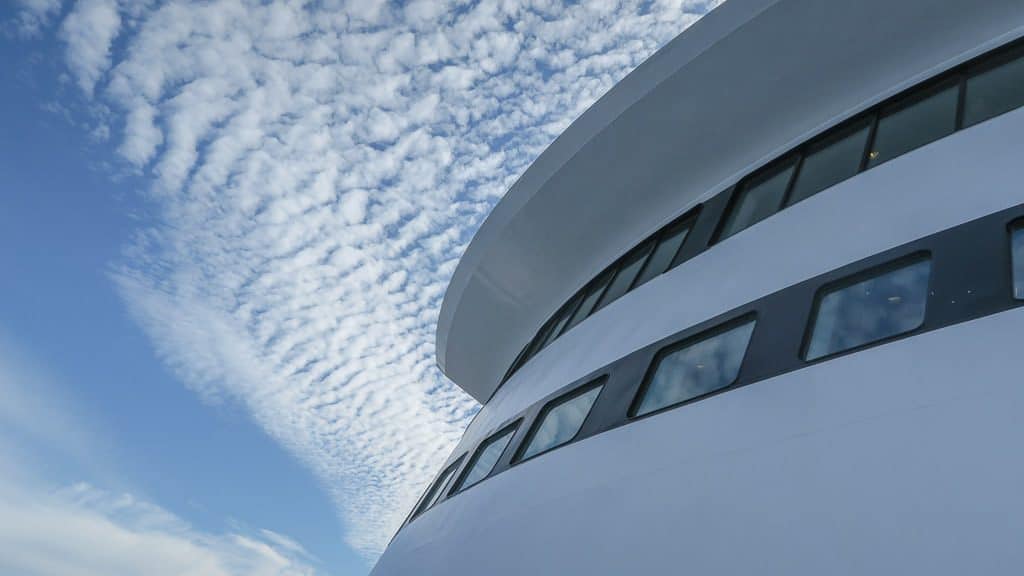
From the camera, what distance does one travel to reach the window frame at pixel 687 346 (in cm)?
489

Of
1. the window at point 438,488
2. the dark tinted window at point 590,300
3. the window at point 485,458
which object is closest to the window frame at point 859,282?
the window at point 485,458

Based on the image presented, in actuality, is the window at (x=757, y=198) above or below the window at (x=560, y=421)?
above

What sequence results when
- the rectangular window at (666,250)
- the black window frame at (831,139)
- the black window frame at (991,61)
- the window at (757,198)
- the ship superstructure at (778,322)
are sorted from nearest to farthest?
1. the ship superstructure at (778,322)
2. the black window frame at (991,61)
3. the black window frame at (831,139)
4. the window at (757,198)
5. the rectangular window at (666,250)

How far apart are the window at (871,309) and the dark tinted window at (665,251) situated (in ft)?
10.1

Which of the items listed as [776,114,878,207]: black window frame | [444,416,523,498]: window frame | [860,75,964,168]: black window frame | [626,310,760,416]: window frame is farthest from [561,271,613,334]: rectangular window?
[860,75,964,168]: black window frame

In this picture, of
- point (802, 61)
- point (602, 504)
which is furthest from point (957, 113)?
point (602, 504)

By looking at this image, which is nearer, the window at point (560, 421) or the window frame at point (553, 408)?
the window frame at point (553, 408)

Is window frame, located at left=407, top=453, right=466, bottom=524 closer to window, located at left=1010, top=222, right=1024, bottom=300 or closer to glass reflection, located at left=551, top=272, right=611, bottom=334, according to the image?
glass reflection, located at left=551, top=272, right=611, bottom=334

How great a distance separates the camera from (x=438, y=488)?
32.7 ft

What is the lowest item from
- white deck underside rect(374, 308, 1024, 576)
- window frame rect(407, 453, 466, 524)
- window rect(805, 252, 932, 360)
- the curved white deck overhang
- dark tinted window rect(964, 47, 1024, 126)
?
white deck underside rect(374, 308, 1024, 576)

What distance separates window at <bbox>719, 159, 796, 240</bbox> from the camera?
709 cm

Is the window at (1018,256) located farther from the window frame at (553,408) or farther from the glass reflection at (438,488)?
the glass reflection at (438,488)

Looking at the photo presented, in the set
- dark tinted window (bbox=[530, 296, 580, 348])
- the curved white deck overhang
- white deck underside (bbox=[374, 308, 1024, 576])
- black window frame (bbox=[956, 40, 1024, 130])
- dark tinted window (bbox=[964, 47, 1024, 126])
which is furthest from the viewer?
dark tinted window (bbox=[530, 296, 580, 348])

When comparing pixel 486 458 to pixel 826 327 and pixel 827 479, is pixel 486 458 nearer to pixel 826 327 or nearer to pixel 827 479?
pixel 826 327
